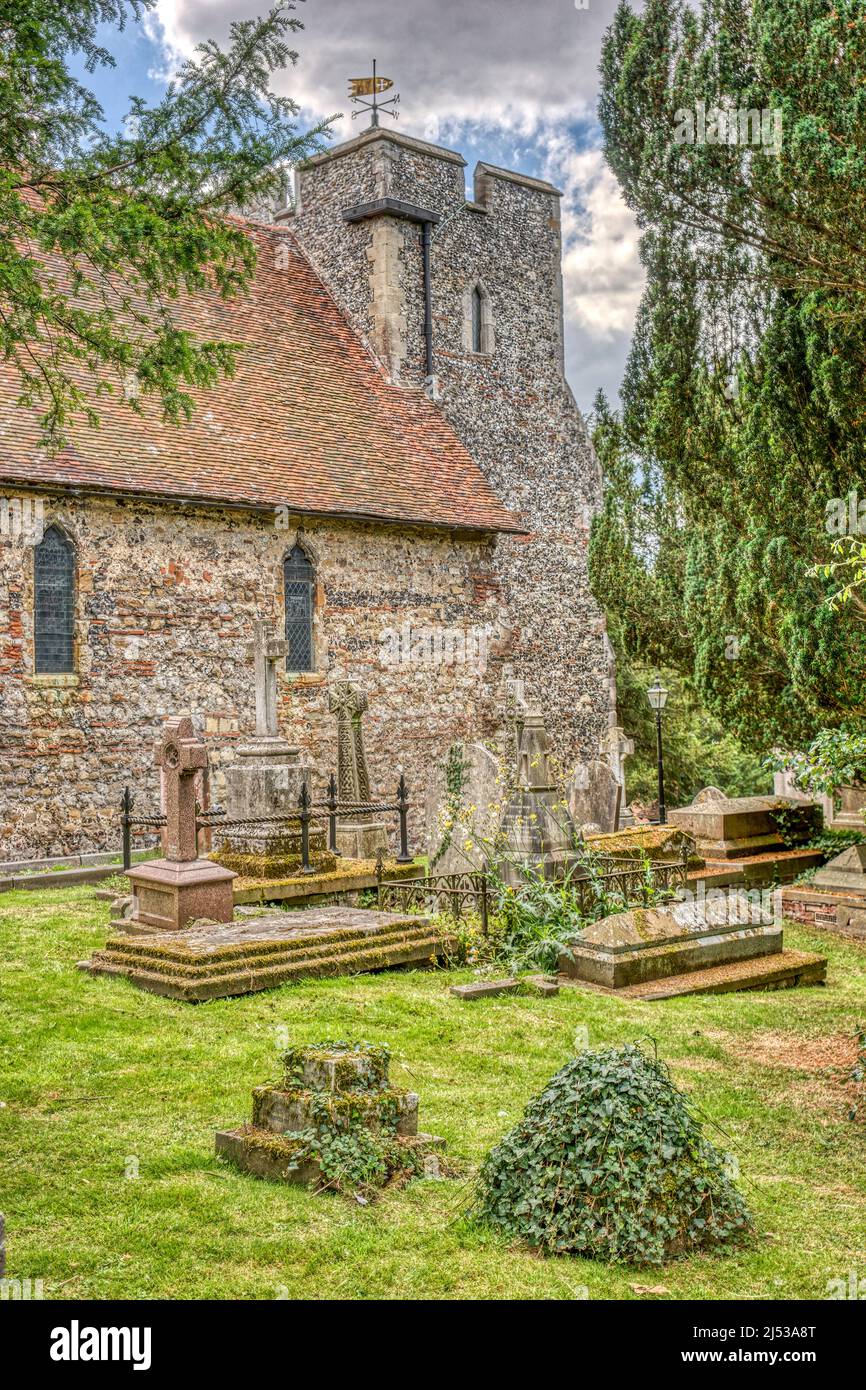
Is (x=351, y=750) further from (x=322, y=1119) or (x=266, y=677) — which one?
(x=322, y=1119)

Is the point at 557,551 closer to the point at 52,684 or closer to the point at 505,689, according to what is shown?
the point at 505,689

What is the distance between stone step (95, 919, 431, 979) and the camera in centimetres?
834

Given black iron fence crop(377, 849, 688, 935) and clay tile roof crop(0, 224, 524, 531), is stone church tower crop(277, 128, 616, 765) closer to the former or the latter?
clay tile roof crop(0, 224, 524, 531)

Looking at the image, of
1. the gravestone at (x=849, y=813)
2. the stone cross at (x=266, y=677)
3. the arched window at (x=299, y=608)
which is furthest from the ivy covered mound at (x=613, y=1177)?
the arched window at (x=299, y=608)

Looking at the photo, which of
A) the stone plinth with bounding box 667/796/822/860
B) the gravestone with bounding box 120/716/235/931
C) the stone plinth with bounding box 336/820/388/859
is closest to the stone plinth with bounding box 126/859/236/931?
the gravestone with bounding box 120/716/235/931

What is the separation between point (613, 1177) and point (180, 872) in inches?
234

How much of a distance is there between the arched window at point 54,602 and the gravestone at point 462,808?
4.81 m

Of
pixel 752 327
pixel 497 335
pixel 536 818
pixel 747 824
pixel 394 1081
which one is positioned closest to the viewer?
pixel 394 1081

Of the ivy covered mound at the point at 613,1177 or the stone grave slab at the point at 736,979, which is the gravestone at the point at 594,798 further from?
the ivy covered mound at the point at 613,1177

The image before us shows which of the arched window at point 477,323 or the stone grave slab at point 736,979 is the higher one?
the arched window at point 477,323

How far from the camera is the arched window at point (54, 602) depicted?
14539 mm

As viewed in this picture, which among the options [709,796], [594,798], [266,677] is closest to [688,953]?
[266,677]

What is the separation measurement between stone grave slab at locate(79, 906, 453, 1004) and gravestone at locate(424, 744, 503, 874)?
207 cm

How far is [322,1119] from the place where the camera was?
5074mm
